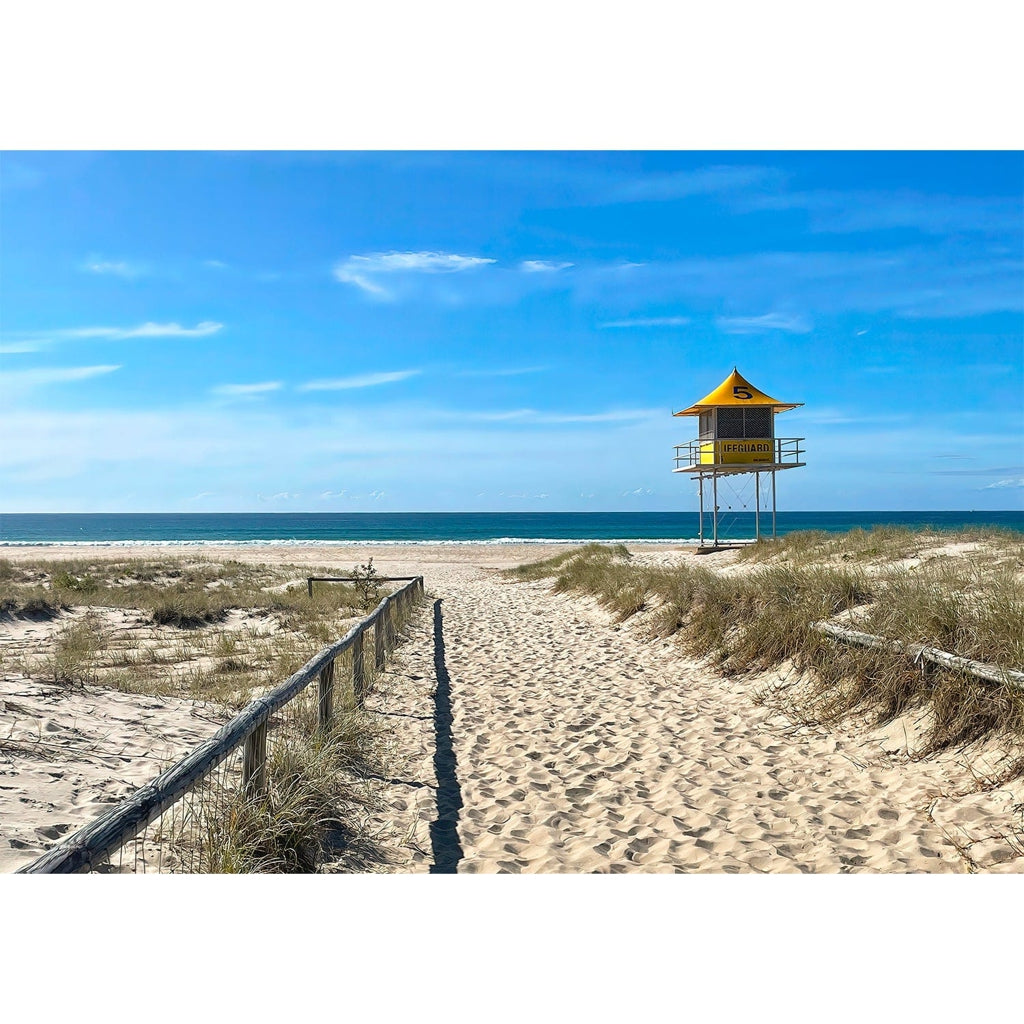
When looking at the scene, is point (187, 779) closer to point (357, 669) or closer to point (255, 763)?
point (255, 763)

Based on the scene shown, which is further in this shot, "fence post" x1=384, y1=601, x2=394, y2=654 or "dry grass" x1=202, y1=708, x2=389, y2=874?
"fence post" x1=384, y1=601, x2=394, y2=654

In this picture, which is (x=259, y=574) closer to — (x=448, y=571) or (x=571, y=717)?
(x=448, y=571)

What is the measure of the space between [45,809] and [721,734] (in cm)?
508

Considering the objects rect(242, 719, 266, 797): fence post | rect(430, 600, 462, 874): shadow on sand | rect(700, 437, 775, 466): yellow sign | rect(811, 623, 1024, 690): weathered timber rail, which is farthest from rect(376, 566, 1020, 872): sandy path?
rect(700, 437, 775, 466): yellow sign

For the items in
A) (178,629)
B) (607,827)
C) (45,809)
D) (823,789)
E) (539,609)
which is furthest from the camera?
(539,609)

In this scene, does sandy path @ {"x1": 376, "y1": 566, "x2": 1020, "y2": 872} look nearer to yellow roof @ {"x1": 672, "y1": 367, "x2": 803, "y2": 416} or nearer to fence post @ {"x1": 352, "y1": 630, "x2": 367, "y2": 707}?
fence post @ {"x1": 352, "y1": 630, "x2": 367, "y2": 707}

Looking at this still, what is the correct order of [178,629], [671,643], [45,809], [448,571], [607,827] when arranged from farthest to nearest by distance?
[448,571]
[178,629]
[671,643]
[607,827]
[45,809]

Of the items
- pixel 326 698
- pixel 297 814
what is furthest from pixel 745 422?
pixel 297 814

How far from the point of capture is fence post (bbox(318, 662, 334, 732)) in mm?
5938

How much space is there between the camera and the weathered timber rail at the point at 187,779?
103 inches

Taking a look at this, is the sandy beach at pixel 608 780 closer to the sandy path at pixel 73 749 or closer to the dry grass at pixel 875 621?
the sandy path at pixel 73 749

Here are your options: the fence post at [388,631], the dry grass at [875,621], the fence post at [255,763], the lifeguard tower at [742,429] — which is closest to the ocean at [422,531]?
the lifeguard tower at [742,429]
